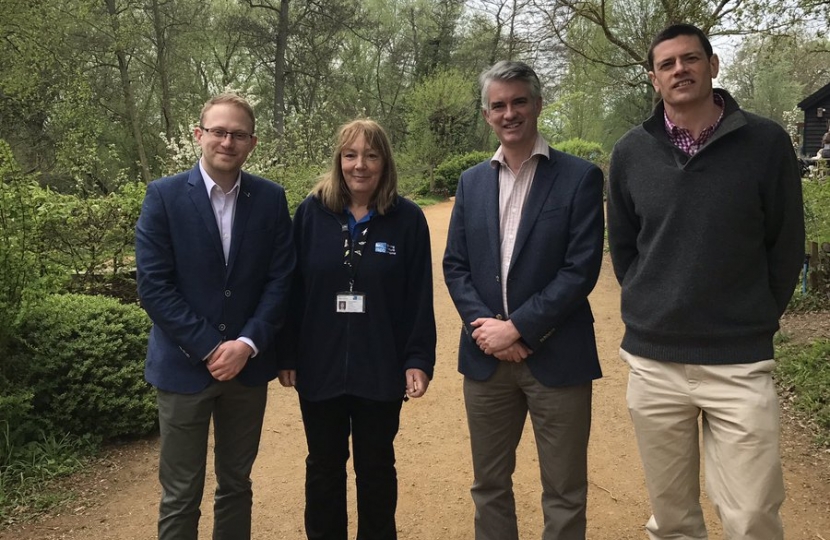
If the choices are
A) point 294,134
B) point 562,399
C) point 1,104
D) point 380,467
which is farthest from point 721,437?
point 1,104

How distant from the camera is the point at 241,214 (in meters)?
2.71

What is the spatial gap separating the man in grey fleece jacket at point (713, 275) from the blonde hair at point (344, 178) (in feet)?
3.35

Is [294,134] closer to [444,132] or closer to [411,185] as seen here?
[411,185]

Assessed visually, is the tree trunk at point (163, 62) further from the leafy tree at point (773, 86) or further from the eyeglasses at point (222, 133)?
the leafy tree at point (773, 86)

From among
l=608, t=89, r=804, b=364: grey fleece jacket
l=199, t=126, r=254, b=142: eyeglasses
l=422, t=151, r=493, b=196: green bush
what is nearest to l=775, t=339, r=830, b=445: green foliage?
l=608, t=89, r=804, b=364: grey fleece jacket

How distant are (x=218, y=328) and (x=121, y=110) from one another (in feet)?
73.8

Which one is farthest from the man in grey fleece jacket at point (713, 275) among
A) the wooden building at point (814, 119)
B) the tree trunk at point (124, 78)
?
the wooden building at point (814, 119)

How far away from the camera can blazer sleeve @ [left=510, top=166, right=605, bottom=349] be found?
2494 mm

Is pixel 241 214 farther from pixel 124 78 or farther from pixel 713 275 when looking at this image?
pixel 124 78

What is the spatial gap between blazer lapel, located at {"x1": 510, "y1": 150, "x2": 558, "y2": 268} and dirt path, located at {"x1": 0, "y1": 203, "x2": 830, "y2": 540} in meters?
1.74

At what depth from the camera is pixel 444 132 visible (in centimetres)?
2623

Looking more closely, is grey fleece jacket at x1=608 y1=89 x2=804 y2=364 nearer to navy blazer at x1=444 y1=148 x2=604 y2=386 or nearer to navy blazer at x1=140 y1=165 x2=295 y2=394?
navy blazer at x1=444 y1=148 x2=604 y2=386

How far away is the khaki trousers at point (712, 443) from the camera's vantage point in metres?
2.28

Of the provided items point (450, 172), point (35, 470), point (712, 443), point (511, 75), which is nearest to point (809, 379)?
point (712, 443)
